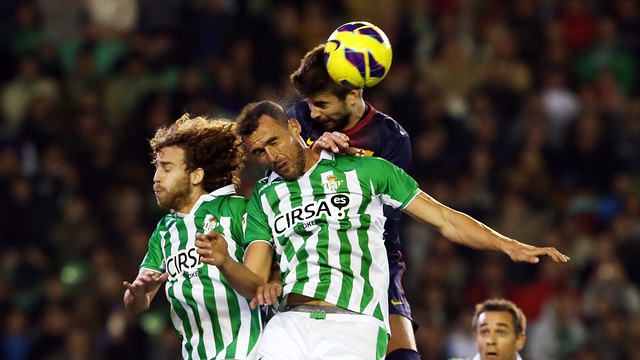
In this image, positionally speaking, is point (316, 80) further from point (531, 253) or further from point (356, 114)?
point (531, 253)

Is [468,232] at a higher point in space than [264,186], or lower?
lower

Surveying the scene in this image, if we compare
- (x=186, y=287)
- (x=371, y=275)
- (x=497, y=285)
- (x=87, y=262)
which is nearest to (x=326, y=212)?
(x=371, y=275)

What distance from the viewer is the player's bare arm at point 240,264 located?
215 inches

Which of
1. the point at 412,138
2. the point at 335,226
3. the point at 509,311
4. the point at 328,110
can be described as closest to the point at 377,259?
the point at 335,226

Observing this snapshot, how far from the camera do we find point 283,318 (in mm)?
5801

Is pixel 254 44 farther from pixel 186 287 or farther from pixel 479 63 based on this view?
pixel 186 287

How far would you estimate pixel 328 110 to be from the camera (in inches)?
251

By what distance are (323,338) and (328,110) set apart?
1235 millimetres

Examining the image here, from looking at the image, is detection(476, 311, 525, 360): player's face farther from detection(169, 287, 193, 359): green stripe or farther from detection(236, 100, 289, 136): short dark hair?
detection(236, 100, 289, 136): short dark hair

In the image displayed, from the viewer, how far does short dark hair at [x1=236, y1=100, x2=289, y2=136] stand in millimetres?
5863

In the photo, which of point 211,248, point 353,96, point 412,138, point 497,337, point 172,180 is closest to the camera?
point 211,248

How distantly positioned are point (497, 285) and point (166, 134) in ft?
18.7

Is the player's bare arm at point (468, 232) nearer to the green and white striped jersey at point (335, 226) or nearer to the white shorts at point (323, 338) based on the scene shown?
the green and white striped jersey at point (335, 226)

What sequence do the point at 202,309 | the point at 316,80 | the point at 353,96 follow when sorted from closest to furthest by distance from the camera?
1. the point at 202,309
2. the point at 316,80
3. the point at 353,96
